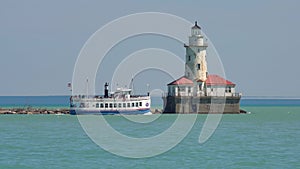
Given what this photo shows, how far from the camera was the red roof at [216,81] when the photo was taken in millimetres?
93938

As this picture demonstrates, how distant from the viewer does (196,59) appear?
94.2 m

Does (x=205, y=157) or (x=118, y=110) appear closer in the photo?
(x=205, y=157)

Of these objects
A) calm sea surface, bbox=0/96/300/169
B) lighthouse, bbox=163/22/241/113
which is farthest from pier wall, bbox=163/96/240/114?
calm sea surface, bbox=0/96/300/169

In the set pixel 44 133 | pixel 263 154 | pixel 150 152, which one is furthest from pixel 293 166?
pixel 44 133

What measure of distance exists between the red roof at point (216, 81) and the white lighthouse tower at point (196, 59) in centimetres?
63

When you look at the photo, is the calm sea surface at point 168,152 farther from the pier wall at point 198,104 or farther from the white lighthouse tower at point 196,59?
the white lighthouse tower at point 196,59

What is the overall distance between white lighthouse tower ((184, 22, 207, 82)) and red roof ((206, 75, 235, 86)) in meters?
0.63

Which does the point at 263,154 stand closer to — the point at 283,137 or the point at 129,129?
the point at 283,137

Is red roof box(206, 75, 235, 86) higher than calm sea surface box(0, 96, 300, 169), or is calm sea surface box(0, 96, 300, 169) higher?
red roof box(206, 75, 235, 86)

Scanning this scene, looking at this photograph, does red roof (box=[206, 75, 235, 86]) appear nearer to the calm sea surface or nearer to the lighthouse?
the lighthouse

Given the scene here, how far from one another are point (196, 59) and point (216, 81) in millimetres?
3612

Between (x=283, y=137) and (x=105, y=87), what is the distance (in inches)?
1705

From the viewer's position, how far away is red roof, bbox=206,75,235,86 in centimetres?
9394

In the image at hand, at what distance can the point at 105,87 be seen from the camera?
331 feet
